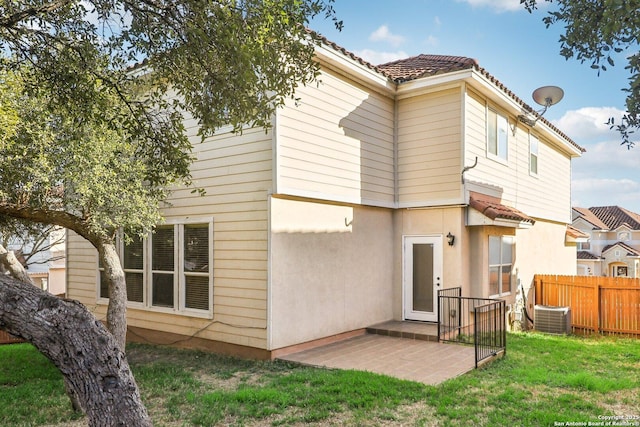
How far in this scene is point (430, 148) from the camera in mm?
A: 10891

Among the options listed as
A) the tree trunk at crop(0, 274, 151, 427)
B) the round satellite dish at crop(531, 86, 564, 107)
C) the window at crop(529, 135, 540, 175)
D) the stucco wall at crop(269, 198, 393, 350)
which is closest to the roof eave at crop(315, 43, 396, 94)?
the stucco wall at crop(269, 198, 393, 350)

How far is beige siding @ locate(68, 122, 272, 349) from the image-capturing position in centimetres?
848

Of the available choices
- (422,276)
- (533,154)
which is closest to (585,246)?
(533,154)

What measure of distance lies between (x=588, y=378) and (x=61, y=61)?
8401 millimetres

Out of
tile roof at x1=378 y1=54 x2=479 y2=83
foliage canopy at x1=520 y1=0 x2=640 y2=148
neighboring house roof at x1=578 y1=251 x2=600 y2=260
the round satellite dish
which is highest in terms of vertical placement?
tile roof at x1=378 y1=54 x2=479 y2=83

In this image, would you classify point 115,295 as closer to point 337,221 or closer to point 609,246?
point 337,221

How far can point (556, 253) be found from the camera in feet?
53.2

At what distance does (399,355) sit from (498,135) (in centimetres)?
682

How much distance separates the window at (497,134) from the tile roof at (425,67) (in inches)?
24.0

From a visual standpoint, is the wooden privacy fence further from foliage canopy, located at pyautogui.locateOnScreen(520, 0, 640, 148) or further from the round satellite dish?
foliage canopy, located at pyautogui.locateOnScreen(520, 0, 640, 148)

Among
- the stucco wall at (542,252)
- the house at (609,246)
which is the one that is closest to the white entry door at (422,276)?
the stucco wall at (542,252)

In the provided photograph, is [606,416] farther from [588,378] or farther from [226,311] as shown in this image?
[226,311]

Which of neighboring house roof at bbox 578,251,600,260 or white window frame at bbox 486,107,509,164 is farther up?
white window frame at bbox 486,107,509,164

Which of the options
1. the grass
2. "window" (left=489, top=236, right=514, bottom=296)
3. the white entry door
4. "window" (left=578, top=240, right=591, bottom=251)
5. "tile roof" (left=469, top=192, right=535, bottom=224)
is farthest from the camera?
"window" (left=578, top=240, right=591, bottom=251)
